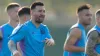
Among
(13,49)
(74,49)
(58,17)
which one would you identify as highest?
(13,49)

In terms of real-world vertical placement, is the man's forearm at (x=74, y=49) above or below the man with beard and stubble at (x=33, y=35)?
below

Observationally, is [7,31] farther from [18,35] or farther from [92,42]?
Result: [92,42]

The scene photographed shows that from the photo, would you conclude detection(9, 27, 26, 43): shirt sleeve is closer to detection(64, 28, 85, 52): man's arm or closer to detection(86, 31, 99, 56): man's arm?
detection(64, 28, 85, 52): man's arm

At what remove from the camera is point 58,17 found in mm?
19734

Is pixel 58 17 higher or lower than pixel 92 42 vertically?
lower

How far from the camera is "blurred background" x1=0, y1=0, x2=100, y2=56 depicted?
17922 mm

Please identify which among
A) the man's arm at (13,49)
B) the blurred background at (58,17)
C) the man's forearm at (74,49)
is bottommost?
the blurred background at (58,17)

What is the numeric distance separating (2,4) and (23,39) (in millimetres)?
11763

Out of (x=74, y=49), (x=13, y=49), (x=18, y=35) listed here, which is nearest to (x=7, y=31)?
(x=74, y=49)

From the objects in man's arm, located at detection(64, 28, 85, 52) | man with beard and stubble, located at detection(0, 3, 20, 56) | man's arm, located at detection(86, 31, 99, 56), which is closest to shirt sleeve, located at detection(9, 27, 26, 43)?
man's arm, located at detection(64, 28, 85, 52)

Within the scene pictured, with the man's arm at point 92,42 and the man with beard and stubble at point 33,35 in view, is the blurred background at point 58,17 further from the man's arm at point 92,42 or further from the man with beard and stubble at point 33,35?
the man's arm at point 92,42

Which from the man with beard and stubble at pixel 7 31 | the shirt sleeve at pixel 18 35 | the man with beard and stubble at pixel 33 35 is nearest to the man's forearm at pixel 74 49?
the man with beard and stubble at pixel 33 35

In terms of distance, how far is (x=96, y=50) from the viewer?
9984 mm

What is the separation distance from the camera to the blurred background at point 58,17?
17922 millimetres
